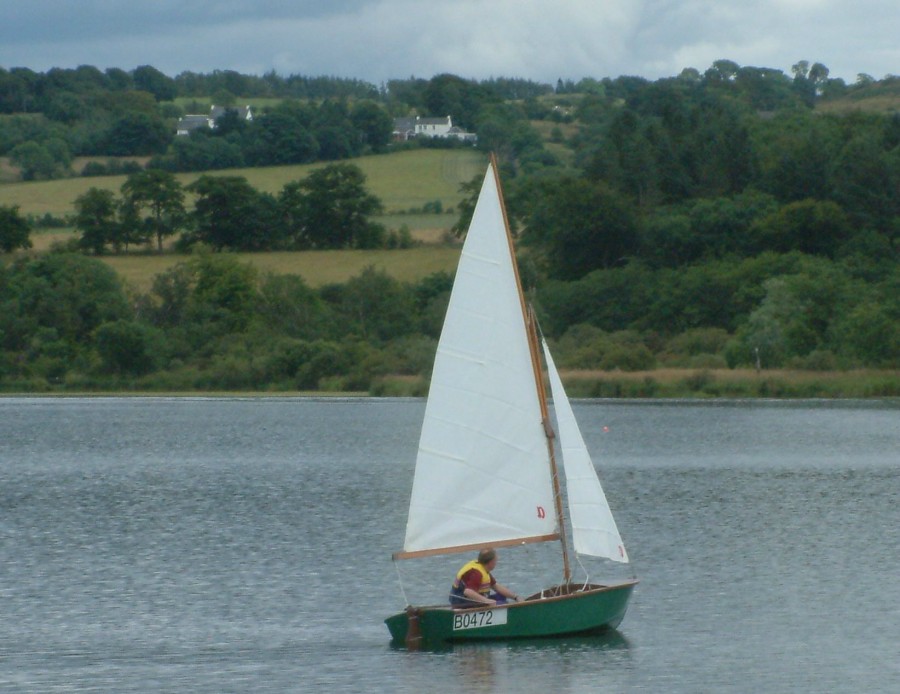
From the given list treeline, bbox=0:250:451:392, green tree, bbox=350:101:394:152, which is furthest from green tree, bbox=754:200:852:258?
green tree, bbox=350:101:394:152

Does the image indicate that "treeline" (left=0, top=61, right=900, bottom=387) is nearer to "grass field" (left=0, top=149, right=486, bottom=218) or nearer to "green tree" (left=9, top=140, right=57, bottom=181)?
"grass field" (left=0, top=149, right=486, bottom=218)

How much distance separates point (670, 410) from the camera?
84188 mm

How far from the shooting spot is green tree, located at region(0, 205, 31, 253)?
386ft

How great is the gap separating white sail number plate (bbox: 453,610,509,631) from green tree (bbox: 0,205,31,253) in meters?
Answer: 101

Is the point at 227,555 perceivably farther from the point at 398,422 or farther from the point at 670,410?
the point at 670,410

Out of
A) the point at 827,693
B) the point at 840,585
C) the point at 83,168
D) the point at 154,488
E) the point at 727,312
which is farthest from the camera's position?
the point at 83,168

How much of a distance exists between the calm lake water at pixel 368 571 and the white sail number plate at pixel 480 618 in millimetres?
503

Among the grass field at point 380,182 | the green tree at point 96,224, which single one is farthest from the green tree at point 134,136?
the green tree at point 96,224

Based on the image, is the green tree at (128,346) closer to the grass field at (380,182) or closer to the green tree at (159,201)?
the green tree at (159,201)

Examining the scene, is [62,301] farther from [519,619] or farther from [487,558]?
[519,619]

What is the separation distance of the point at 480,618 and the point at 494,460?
2.23 meters

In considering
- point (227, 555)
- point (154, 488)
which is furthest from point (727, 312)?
point (227, 555)

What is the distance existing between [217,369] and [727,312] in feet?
102

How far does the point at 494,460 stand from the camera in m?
23.1
